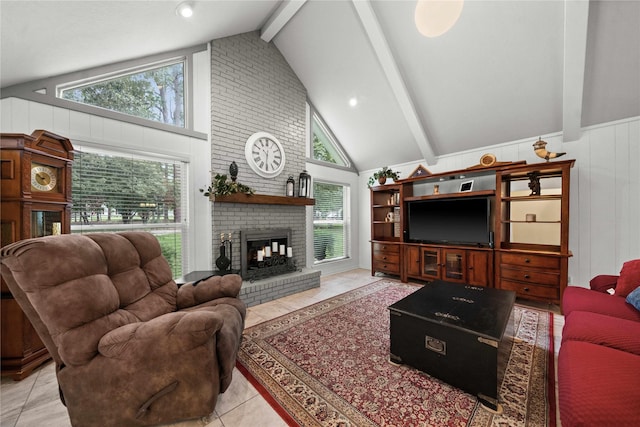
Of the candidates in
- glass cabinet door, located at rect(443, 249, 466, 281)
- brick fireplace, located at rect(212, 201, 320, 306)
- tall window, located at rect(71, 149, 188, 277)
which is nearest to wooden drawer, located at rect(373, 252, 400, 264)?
glass cabinet door, located at rect(443, 249, 466, 281)

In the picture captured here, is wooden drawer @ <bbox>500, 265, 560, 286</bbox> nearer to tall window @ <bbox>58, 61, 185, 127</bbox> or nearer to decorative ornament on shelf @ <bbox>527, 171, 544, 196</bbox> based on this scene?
decorative ornament on shelf @ <bbox>527, 171, 544, 196</bbox>

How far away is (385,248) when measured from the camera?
4594 mm

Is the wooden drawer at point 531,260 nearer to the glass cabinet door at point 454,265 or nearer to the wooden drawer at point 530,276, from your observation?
the wooden drawer at point 530,276

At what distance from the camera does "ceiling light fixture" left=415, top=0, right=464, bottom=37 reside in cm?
275

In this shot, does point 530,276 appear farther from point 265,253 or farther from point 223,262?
point 223,262

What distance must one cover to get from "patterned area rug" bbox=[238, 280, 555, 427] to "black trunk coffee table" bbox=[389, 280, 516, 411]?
0.34ft

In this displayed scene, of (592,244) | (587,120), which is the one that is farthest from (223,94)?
(592,244)

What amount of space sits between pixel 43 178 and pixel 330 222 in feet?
13.1

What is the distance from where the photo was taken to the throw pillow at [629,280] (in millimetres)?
1978

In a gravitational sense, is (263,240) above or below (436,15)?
below

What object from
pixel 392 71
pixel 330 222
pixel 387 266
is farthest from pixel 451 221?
pixel 392 71

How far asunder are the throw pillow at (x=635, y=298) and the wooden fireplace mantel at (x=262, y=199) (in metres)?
3.51

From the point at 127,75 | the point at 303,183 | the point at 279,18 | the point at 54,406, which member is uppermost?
the point at 279,18

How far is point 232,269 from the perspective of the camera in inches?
132
